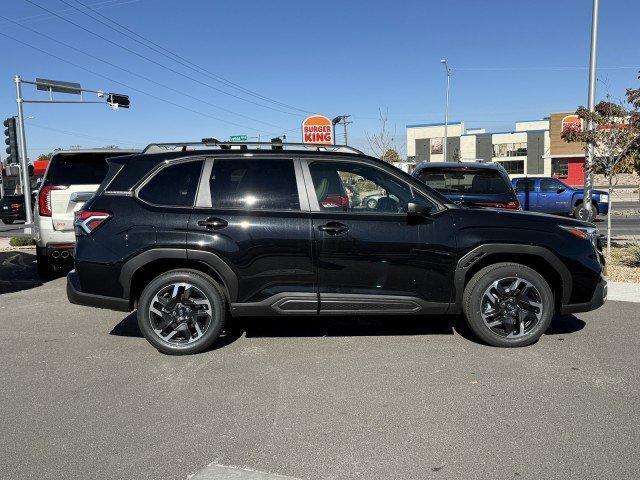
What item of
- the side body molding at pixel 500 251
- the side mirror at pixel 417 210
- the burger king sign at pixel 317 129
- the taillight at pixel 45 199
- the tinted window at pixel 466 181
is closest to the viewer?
the side mirror at pixel 417 210

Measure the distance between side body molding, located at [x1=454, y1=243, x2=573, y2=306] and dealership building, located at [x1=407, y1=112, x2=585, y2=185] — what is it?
175ft

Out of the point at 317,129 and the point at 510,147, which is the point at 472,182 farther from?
the point at 510,147

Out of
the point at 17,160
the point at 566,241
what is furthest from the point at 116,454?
the point at 17,160

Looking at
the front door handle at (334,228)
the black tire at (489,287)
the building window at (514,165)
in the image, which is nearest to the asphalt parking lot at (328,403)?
the black tire at (489,287)

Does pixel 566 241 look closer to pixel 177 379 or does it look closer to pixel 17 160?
pixel 177 379

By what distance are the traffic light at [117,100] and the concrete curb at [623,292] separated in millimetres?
21812

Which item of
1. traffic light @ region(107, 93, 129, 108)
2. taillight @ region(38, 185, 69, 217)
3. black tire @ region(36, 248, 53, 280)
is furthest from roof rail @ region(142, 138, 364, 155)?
traffic light @ region(107, 93, 129, 108)

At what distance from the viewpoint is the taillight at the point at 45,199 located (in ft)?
25.4

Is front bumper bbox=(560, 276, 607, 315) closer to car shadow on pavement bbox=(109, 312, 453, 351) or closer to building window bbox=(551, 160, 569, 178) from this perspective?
car shadow on pavement bbox=(109, 312, 453, 351)

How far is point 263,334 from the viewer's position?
562 cm

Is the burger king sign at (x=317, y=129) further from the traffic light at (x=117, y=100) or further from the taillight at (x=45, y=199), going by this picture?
the taillight at (x=45, y=199)

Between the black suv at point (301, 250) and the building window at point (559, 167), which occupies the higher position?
the building window at point (559, 167)

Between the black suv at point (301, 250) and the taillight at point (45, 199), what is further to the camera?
the taillight at point (45, 199)

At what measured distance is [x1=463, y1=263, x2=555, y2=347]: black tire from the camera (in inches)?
195
